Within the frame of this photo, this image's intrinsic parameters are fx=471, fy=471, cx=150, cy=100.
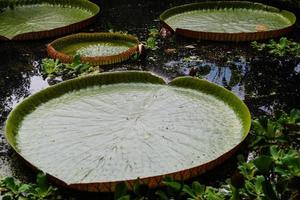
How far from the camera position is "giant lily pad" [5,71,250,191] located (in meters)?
3.62

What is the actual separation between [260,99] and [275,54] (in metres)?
1.40

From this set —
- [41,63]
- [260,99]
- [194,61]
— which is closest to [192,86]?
[260,99]

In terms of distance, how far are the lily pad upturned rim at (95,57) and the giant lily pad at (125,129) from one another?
35.8 inches

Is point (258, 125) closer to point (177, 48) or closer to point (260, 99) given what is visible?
point (260, 99)

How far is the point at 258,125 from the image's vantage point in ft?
13.0

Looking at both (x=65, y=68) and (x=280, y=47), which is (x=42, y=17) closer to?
(x=65, y=68)

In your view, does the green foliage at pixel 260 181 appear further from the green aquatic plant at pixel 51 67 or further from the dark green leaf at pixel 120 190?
the green aquatic plant at pixel 51 67

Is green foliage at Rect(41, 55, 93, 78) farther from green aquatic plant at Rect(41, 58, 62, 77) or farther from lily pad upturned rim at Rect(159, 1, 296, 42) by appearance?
lily pad upturned rim at Rect(159, 1, 296, 42)

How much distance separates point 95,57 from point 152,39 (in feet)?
3.46

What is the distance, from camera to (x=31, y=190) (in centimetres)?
346

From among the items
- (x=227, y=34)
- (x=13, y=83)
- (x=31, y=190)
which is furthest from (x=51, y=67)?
(x=31, y=190)

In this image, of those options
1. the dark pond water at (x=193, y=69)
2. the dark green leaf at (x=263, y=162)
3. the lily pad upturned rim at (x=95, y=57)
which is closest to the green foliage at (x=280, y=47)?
the dark pond water at (x=193, y=69)

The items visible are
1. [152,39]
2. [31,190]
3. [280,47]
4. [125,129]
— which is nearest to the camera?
[31,190]

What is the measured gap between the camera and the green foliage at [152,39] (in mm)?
6457
